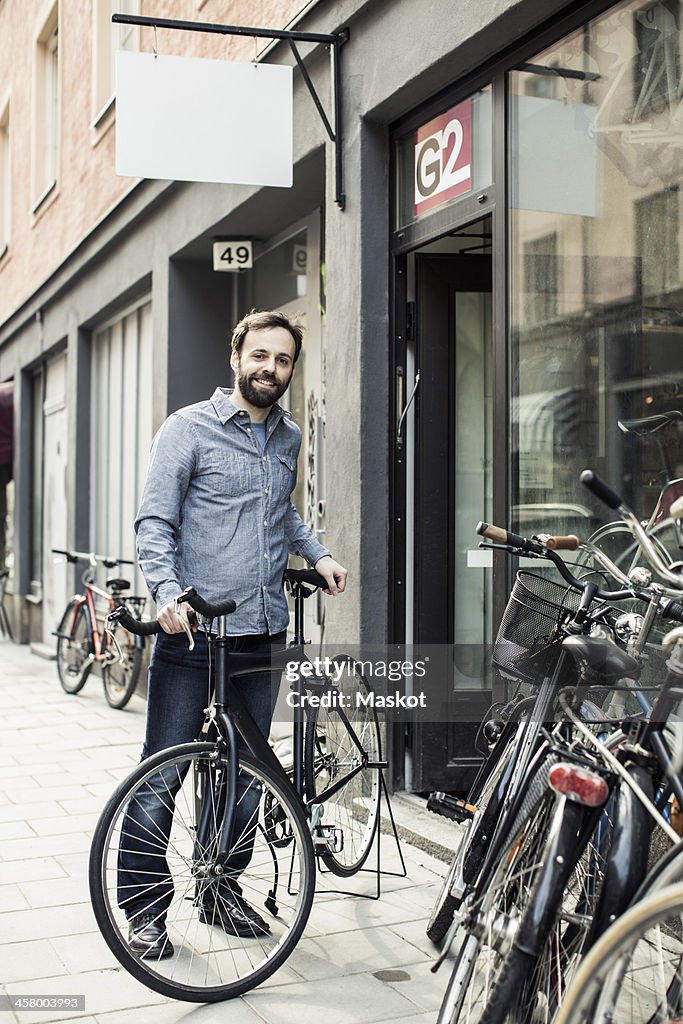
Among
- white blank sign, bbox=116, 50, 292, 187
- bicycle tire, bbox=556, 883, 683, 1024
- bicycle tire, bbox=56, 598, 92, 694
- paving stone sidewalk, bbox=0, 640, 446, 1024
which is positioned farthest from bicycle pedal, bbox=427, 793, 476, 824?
bicycle tire, bbox=56, 598, 92, 694

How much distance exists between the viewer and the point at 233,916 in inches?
150

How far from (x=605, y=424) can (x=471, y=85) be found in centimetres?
179

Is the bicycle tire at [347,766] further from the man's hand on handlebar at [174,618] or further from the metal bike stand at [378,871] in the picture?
the man's hand on handlebar at [174,618]

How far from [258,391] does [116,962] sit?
1922 millimetres

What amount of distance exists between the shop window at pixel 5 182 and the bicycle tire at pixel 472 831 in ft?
47.7

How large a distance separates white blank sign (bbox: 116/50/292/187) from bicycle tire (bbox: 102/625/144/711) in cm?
449

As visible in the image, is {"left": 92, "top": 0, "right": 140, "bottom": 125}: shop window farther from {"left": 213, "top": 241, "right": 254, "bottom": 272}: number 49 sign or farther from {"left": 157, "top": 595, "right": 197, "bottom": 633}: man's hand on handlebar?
{"left": 157, "top": 595, "right": 197, "bottom": 633}: man's hand on handlebar

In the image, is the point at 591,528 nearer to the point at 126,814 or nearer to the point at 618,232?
the point at 618,232

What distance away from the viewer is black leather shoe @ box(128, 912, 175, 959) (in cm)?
363

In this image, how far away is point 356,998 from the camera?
11.9ft

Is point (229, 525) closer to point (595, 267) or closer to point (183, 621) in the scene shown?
point (183, 621)

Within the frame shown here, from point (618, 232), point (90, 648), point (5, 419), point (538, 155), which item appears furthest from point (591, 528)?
point (5, 419)

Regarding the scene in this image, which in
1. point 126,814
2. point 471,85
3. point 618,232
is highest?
point 471,85

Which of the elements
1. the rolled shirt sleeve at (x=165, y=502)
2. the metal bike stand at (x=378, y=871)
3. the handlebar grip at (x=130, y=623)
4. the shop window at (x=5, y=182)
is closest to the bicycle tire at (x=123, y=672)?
the metal bike stand at (x=378, y=871)
